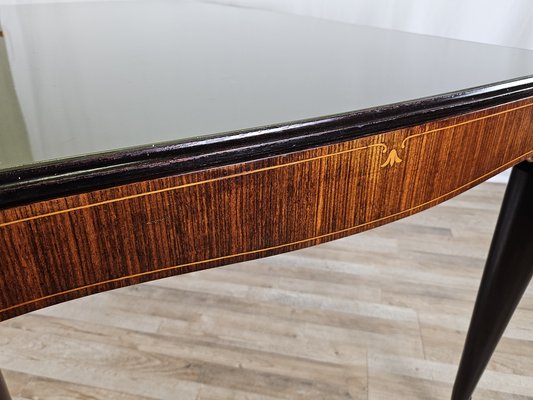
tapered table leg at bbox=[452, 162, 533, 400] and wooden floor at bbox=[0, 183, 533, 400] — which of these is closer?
tapered table leg at bbox=[452, 162, 533, 400]

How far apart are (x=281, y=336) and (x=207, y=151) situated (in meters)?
0.72

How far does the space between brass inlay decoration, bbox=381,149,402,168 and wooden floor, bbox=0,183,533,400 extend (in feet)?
1.91

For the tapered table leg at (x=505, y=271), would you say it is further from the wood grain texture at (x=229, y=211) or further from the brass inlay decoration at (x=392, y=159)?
the brass inlay decoration at (x=392, y=159)

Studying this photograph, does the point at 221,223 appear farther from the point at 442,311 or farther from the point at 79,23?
the point at 442,311

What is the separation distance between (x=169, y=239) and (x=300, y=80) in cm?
21

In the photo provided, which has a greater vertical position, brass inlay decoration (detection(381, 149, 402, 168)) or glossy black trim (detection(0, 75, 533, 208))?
glossy black trim (detection(0, 75, 533, 208))

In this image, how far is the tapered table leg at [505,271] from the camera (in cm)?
63

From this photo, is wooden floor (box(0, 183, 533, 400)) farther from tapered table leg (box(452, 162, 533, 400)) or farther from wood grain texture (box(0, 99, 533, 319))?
wood grain texture (box(0, 99, 533, 319))

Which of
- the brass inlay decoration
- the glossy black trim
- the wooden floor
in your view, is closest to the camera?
the glossy black trim

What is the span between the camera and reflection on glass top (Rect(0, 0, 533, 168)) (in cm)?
35

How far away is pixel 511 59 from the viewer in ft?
1.83

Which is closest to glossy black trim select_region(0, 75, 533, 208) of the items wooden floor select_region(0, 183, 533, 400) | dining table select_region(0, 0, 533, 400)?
dining table select_region(0, 0, 533, 400)

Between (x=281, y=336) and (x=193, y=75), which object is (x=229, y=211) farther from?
(x=281, y=336)

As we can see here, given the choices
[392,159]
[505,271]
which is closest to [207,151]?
[392,159]
